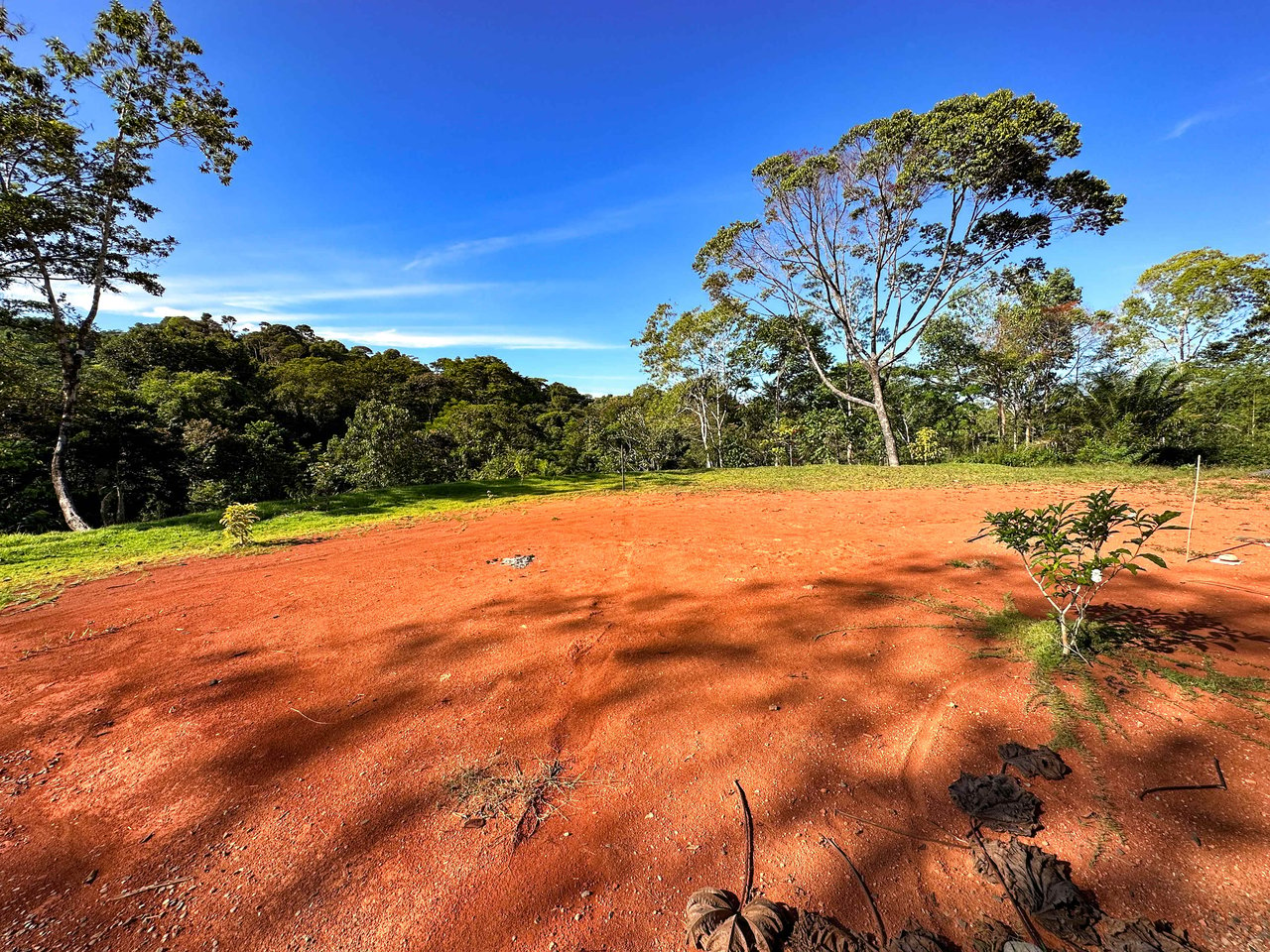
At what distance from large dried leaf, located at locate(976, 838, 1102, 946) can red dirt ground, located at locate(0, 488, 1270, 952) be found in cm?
8

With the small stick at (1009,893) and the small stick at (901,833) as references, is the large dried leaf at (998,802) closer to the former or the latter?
the small stick at (1009,893)

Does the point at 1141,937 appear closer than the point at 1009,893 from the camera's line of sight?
Yes

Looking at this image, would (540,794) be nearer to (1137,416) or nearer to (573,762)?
(573,762)

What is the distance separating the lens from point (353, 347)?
46.0 meters

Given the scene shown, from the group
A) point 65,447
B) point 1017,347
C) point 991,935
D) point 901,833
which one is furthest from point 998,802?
point 1017,347

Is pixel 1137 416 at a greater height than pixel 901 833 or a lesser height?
A: greater

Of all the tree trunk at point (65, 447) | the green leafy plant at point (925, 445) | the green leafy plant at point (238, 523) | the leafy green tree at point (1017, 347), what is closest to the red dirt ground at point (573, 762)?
the green leafy plant at point (238, 523)

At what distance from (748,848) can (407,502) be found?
1516 centimetres

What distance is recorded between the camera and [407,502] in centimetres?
1464

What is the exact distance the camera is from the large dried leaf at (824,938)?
1494 millimetres

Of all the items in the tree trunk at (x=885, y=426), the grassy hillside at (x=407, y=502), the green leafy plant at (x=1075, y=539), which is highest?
the tree trunk at (x=885, y=426)

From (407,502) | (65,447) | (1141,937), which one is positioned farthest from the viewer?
(407,502)

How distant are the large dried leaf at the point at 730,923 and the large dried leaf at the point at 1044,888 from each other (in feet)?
2.96

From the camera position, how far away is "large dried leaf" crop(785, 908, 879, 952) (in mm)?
1494
